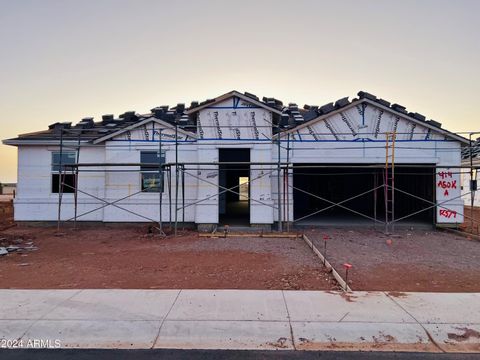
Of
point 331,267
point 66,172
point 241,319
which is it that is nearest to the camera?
point 241,319

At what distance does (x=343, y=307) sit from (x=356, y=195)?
1604cm

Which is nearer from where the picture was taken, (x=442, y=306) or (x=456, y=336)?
(x=456, y=336)

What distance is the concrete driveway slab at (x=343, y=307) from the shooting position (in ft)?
16.3

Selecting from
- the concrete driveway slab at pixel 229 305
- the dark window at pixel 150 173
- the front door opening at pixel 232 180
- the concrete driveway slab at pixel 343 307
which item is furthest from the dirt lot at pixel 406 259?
the dark window at pixel 150 173

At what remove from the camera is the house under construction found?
13.7 metres

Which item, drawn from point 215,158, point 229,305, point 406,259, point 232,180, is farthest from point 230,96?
point 232,180

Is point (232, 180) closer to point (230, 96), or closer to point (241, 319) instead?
point (230, 96)

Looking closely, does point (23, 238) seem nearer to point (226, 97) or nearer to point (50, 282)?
point (50, 282)

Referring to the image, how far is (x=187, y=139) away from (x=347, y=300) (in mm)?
10207

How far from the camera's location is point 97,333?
180 inches

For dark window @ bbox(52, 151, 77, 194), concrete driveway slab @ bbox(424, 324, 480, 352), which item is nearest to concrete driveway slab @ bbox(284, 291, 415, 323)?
concrete driveway slab @ bbox(424, 324, 480, 352)

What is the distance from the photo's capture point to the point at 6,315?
201 inches

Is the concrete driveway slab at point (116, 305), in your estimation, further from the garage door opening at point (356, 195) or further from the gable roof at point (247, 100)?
the garage door opening at point (356, 195)

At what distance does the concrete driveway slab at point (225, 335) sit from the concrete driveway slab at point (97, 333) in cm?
22
